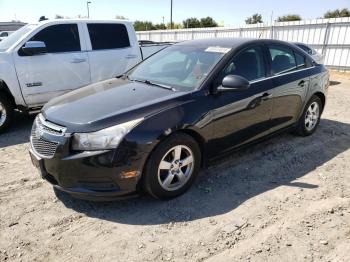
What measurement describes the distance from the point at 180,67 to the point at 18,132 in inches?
136

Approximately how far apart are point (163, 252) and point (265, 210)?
47.8 inches

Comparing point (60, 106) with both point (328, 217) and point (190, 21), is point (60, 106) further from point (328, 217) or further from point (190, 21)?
point (190, 21)

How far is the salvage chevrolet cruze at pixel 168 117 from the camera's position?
10.8ft

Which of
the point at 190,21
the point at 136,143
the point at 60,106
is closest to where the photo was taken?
the point at 136,143

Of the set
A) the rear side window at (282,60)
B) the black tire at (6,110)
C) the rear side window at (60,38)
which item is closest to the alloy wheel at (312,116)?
the rear side window at (282,60)

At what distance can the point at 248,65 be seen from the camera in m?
4.48

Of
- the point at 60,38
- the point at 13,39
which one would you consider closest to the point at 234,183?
the point at 60,38

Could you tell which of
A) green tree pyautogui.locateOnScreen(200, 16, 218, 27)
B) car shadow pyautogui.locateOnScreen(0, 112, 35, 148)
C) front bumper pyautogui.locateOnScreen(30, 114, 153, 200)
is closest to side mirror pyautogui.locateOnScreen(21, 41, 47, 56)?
car shadow pyautogui.locateOnScreen(0, 112, 35, 148)

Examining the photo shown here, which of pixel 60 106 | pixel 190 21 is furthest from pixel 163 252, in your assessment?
pixel 190 21

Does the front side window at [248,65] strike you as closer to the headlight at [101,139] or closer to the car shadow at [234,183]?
the car shadow at [234,183]

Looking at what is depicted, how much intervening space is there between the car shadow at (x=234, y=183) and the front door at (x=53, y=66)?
313 centimetres

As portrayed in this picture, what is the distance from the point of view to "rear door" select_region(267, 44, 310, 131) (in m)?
4.80

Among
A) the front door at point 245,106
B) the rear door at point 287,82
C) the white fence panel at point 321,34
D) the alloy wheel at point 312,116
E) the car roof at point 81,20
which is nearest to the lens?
the front door at point 245,106

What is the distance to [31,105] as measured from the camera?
6387 mm
